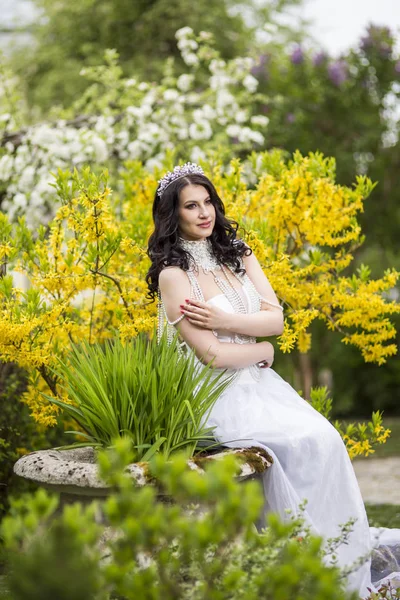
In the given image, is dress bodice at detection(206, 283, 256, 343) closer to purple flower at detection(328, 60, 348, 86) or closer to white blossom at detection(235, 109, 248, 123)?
white blossom at detection(235, 109, 248, 123)

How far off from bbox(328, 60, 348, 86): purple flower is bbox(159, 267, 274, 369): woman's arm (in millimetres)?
7909

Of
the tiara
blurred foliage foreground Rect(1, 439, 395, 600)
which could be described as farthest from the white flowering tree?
blurred foliage foreground Rect(1, 439, 395, 600)

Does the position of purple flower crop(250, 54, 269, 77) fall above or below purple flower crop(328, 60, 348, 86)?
above

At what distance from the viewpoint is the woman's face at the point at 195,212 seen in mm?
3908

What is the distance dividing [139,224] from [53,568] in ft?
10.4

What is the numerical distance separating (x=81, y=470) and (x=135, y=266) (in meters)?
2.07

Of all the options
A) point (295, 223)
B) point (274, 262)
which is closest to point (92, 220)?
point (274, 262)

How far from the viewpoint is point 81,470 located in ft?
9.68

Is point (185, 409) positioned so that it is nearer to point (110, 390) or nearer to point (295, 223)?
point (110, 390)

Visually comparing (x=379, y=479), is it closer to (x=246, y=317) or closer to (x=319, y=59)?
(x=246, y=317)

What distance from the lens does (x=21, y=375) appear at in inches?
211

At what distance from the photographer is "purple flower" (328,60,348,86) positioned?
10.9m

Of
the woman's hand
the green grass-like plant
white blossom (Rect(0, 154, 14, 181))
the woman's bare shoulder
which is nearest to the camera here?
the green grass-like plant

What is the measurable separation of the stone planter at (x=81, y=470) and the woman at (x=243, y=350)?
16 cm
